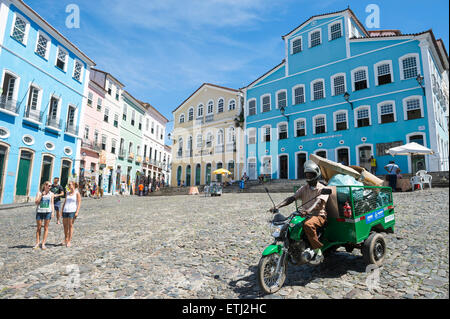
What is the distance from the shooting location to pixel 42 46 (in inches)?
774

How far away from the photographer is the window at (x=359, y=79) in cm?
2292

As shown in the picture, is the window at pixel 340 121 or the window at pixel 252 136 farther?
the window at pixel 252 136

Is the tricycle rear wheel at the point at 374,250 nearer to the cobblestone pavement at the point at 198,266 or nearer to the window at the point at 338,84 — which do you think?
the cobblestone pavement at the point at 198,266

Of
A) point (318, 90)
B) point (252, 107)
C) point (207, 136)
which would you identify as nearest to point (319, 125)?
point (318, 90)

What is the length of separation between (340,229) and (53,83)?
2360cm

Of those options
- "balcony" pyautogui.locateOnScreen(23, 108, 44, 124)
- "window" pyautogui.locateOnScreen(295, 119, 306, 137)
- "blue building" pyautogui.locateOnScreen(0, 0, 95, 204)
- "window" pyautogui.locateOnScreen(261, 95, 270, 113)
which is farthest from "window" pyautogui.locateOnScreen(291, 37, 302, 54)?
"balcony" pyautogui.locateOnScreen(23, 108, 44, 124)

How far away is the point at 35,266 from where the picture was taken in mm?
4953

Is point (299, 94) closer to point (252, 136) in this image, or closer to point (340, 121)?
point (340, 121)

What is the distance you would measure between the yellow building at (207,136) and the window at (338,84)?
11.0m

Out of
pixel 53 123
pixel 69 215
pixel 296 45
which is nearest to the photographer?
pixel 69 215

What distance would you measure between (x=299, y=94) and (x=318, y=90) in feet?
6.59

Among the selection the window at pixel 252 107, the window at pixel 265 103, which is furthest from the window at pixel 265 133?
the window at pixel 252 107

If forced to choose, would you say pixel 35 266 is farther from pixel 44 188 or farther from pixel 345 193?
pixel 345 193
